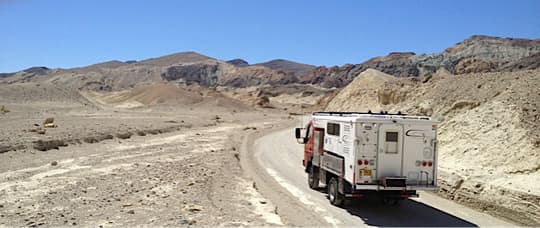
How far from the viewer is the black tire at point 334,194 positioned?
48.4ft

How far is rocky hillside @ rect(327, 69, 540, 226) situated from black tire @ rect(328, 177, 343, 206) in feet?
14.7

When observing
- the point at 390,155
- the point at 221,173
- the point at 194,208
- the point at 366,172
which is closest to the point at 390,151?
the point at 390,155

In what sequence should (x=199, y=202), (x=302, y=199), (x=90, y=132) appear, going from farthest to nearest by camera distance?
(x=90, y=132) → (x=302, y=199) → (x=199, y=202)

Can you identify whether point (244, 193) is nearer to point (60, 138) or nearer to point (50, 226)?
point (50, 226)

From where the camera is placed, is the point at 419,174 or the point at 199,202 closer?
the point at 419,174

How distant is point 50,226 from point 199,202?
436 cm

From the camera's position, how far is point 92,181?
1809cm

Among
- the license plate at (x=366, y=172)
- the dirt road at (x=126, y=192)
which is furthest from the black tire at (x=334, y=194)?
the dirt road at (x=126, y=192)

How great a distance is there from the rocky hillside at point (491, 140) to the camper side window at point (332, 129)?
5.01 metres

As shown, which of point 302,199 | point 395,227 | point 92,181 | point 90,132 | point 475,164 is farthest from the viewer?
point 90,132

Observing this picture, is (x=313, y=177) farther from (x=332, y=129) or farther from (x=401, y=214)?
(x=401, y=214)

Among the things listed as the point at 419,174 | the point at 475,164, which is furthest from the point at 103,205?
the point at 475,164

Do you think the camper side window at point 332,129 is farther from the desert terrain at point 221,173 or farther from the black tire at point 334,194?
the desert terrain at point 221,173

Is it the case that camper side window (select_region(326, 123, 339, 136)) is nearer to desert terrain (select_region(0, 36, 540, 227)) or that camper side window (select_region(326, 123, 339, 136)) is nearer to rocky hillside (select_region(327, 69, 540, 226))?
desert terrain (select_region(0, 36, 540, 227))
